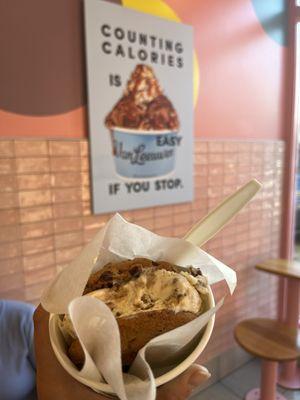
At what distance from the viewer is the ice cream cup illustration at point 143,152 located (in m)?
1.34

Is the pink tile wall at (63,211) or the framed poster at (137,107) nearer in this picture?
the pink tile wall at (63,211)

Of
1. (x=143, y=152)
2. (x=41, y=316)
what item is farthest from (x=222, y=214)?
(x=143, y=152)

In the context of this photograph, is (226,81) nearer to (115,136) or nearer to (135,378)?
(115,136)

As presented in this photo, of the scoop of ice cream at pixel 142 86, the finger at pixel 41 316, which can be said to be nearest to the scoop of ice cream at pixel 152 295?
the finger at pixel 41 316

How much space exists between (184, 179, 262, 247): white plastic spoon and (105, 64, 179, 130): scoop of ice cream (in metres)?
0.89

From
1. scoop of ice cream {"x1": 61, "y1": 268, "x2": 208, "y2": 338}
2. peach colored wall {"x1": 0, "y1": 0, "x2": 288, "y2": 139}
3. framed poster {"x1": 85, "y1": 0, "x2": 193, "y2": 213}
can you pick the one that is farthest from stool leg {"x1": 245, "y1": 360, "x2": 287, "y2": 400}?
scoop of ice cream {"x1": 61, "y1": 268, "x2": 208, "y2": 338}

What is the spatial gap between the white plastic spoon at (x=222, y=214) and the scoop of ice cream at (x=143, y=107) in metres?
0.89

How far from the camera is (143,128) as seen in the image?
55.3 inches

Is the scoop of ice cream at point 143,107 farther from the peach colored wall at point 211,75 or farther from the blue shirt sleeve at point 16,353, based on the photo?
the blue shirt sleeve at point 16,353

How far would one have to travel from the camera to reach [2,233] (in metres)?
1.10

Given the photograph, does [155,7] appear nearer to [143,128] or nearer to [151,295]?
[143,128]

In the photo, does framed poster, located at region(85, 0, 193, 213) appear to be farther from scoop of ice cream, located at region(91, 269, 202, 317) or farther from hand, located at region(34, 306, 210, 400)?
scoop of ice cream, located at region(91, 269, 202, 317)

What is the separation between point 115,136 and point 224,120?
2.39 feet

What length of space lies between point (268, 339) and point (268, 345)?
0.19 feet
